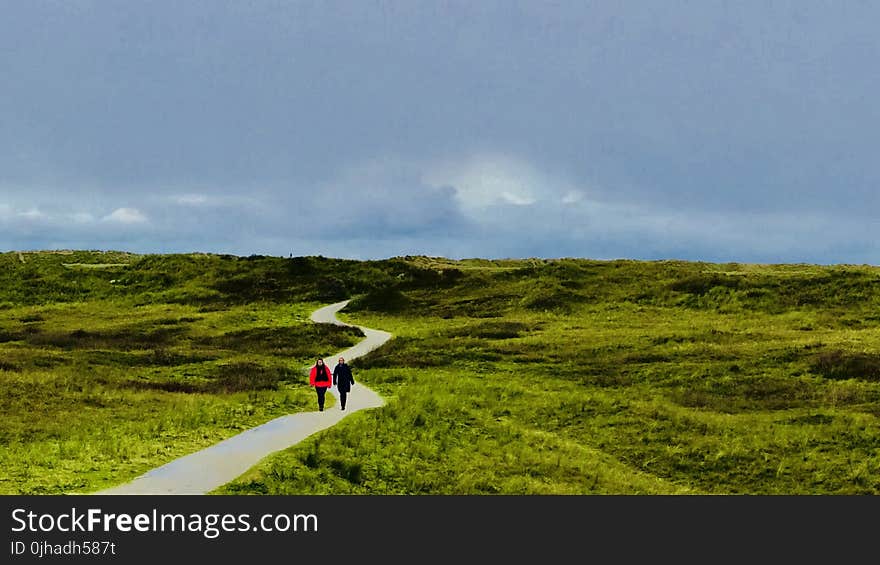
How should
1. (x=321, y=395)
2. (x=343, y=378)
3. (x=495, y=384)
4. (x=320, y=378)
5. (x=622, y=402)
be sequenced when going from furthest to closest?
(x=495, y=384) < (x=622, y=402) < (x=343, y=378) < (x=321, y=395) < (x=320, y=378)

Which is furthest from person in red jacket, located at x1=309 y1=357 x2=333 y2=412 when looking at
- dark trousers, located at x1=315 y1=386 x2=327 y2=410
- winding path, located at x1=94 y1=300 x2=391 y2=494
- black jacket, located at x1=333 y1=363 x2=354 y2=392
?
winding path, located at x1=94 y1=300 x2=391 y2=494

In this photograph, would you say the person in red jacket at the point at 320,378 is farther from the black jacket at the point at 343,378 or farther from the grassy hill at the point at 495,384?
the grassy hill at the point at 495,384

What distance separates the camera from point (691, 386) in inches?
1491

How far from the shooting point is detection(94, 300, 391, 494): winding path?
59.6 ft

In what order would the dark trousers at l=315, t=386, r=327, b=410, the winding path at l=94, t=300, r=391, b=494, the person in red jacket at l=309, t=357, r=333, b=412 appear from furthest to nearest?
1. the dark trousers at l=315, t=386, r=327, b=410
2. the person in red jacket at l=309, t=357, r=333, b=412
3. the winding path at l=94, t=300, r=391, b=494

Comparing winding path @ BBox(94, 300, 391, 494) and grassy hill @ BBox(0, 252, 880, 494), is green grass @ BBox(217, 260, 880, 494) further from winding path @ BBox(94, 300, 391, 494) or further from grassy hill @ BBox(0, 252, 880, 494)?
winding path @ BBox(94, 300, 391, 494)

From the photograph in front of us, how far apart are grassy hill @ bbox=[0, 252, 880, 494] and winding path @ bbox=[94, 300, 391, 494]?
831mm

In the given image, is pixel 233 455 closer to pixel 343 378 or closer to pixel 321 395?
pixel 321 395

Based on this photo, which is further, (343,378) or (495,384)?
(495,384)

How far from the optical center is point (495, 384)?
124 feet

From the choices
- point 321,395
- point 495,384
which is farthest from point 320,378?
point 495,384

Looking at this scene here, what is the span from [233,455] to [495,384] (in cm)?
1830

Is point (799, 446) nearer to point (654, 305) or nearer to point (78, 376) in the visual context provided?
point (78, 376)
